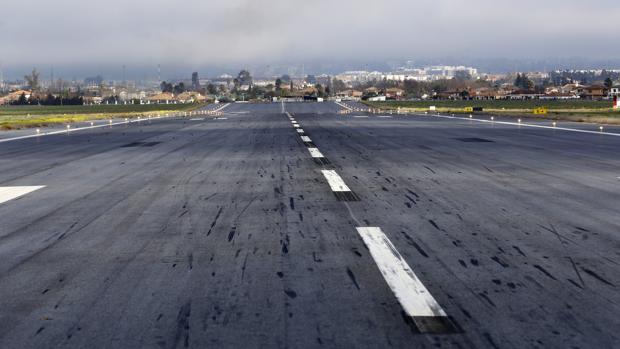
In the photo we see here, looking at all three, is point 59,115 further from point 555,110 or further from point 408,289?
point 408,289

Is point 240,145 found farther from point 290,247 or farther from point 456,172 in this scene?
point 290,247

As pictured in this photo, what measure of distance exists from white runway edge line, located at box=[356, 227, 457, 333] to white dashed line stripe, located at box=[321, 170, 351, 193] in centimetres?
378

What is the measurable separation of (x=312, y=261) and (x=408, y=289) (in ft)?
3.75

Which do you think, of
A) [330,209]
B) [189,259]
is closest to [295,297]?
[189,259]

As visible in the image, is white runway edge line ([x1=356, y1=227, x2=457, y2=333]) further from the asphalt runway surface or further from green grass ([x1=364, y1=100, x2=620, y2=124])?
green grass ([x1=364, y1=100, x2=620, y2=124])

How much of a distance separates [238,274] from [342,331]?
60.2 inches

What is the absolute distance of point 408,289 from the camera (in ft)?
16.2

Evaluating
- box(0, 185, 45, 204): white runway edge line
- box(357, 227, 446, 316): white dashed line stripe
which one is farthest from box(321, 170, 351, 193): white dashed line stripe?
box(0, 185, 45, 204): white runway edge line

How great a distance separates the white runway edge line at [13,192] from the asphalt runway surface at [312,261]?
77mm

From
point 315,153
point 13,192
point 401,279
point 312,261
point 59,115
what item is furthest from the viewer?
point 59,115

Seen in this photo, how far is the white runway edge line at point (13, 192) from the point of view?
10.0m

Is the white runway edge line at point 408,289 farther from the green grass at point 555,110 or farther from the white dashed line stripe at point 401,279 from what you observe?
the green grass at point 555,110

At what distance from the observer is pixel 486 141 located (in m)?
23.1

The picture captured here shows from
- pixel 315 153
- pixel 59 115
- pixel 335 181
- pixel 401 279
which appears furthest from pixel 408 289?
pixel 59 115
